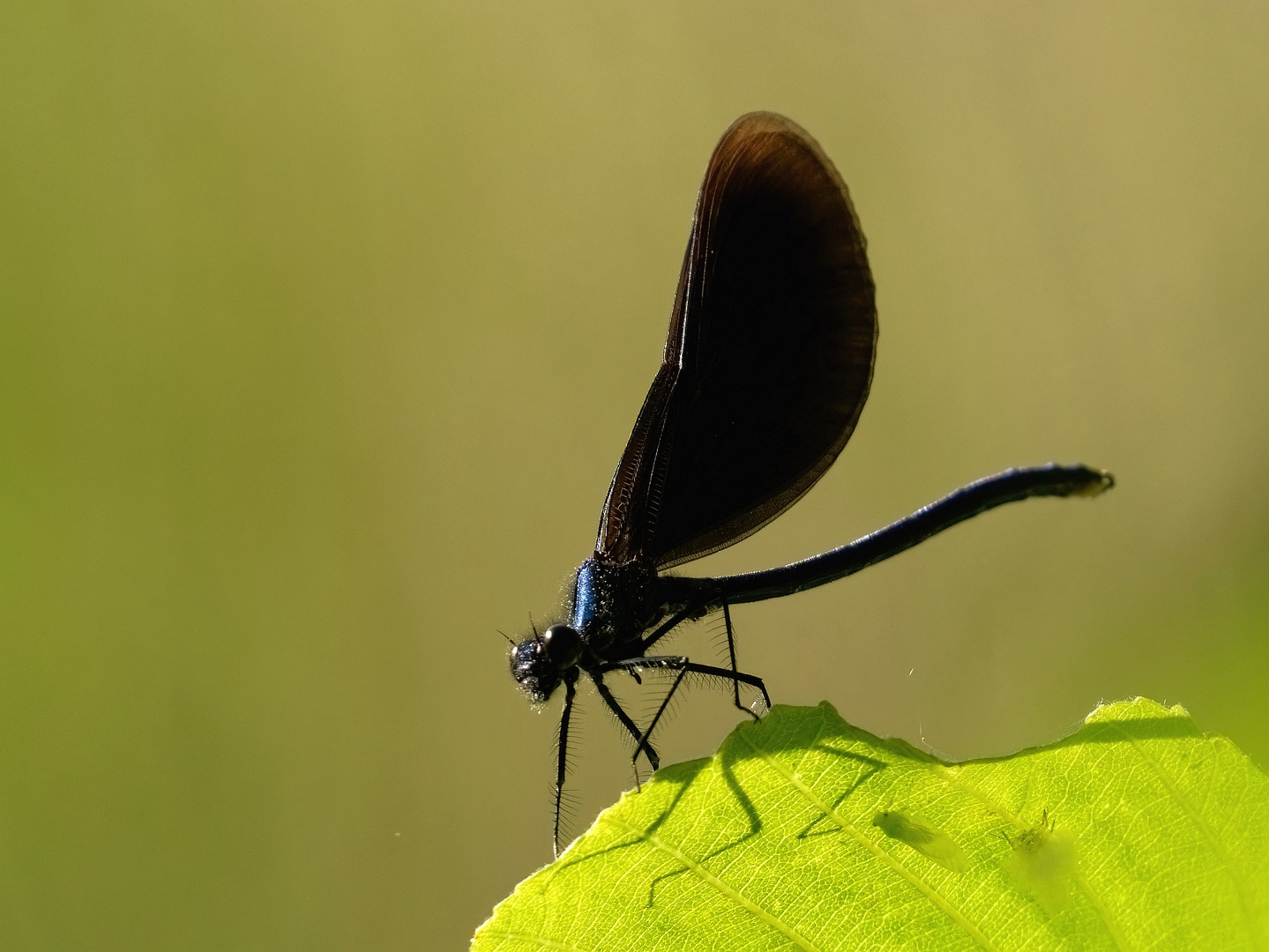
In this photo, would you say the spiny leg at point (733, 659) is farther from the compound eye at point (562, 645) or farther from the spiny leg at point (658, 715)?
the compound eye at point (562, 645)

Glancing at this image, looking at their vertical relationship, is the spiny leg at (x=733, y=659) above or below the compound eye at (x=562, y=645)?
below

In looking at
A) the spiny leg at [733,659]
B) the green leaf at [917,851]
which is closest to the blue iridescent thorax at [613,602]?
the spiny leg at [733,659]

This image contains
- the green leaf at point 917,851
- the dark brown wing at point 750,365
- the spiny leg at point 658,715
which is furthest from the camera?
the dark brown wing at point 750,365

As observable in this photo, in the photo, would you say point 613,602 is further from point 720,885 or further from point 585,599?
point 720,885

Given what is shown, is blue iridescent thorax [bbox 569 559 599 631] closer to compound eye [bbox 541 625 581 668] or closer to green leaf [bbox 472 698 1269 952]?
compound eye [bbox 541 625 581 668]

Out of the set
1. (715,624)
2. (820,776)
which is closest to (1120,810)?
(820,776)

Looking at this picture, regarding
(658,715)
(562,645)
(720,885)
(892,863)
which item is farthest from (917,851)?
(562,645)

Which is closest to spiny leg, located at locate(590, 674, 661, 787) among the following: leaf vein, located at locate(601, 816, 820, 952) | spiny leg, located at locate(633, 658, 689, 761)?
spiny leg, located at locate(633, 658, 689, 761)

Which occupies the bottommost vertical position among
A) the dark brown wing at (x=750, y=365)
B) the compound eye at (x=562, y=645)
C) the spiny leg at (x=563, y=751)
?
the spiny leg at (x=563, y=751)
